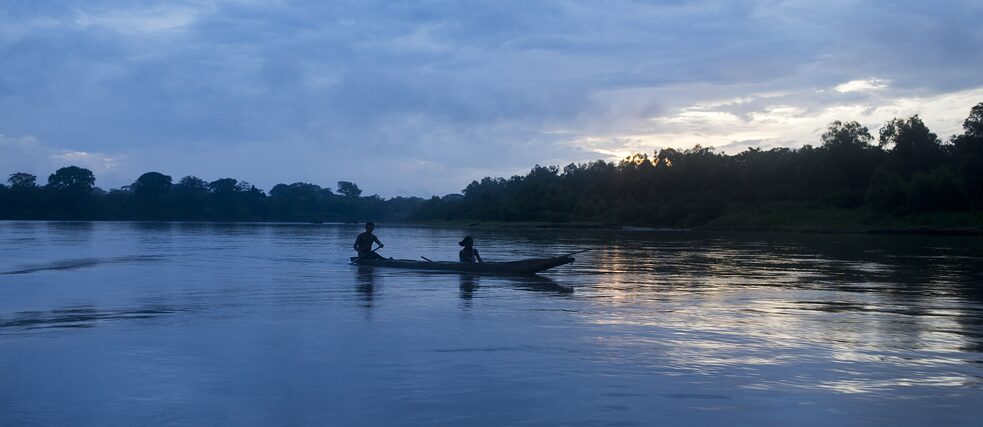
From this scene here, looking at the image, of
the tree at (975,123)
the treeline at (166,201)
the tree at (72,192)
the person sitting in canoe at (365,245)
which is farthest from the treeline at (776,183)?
the tree at (72,192)

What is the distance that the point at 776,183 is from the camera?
95.1 m

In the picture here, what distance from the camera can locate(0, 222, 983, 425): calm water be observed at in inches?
281

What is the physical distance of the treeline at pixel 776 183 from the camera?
69.9m

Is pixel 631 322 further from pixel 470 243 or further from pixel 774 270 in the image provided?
pixel 774 270

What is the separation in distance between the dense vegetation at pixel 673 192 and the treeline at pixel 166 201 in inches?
8.2

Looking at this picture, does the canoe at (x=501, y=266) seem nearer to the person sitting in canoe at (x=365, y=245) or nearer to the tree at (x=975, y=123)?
the person sitting in canoe at (x=365, y=245)

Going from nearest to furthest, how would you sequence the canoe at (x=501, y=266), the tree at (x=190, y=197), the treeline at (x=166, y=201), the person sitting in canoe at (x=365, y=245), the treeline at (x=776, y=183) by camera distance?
the canoe at (x=501, y=266), the person sitting in canoe at (x=365, y=245), the treeline at (x=776, y=183), the treeline at (x=166, y=201), the tree at (x=190, y=197)

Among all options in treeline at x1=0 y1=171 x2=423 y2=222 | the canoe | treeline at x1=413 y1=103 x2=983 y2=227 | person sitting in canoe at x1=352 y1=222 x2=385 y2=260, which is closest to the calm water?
the canoe

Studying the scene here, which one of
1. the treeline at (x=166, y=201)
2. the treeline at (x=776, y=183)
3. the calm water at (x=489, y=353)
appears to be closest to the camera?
the calm water at (x=489, y=353)

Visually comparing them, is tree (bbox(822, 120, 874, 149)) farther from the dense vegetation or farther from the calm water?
the calm water

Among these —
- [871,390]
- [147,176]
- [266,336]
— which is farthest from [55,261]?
[147,176]

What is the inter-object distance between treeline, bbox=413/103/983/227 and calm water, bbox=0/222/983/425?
57.7 m

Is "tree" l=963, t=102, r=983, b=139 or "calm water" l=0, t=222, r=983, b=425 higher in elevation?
"tree" l=963, t=102, r=983, b=139

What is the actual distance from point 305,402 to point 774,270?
67.4 ft
